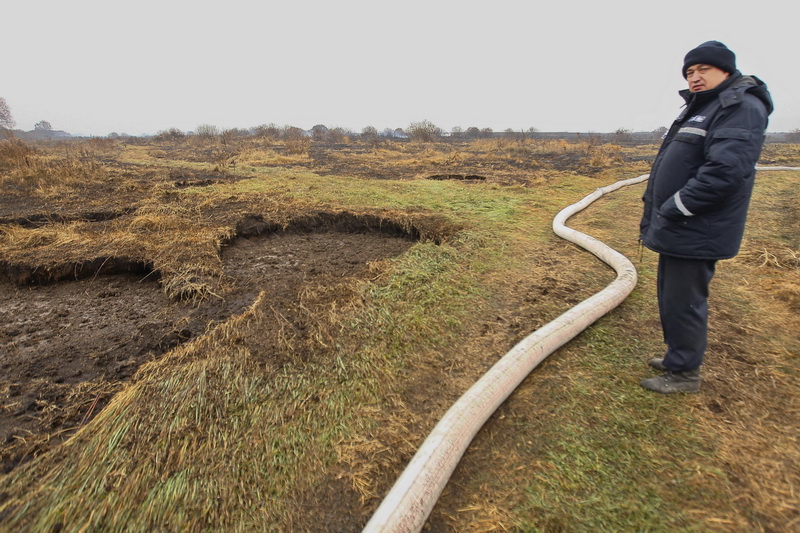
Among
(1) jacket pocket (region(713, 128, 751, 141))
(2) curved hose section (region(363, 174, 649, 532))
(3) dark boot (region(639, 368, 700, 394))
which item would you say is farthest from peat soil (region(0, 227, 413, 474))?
(1) jacket pocket (region(713, 128, 751, 141))

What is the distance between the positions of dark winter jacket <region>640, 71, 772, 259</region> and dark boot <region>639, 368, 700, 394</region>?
0.78 m

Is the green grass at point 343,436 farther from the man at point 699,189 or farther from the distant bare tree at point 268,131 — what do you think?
the distant bare tree at point 268,131

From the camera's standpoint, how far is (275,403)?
221 centimetres

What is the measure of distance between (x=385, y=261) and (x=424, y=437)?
95.3 inches

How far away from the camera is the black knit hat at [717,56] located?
181 cm

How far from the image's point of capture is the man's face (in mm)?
1834

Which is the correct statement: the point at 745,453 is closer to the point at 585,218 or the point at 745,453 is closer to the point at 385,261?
the point at 385,261

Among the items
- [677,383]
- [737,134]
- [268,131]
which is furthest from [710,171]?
[268,131]

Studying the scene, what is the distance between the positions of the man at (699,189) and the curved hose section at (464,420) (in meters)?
0.69

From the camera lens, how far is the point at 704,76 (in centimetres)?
186

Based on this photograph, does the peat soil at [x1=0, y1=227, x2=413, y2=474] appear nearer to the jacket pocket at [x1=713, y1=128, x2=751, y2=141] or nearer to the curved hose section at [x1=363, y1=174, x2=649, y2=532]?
the curved hose section at [x1=363, y1=174, x2=649, y2=532]

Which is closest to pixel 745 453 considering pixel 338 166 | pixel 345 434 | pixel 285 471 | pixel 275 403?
pixel 345 434

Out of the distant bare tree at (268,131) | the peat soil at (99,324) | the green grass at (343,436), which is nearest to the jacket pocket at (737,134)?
the green grass at (343,436)

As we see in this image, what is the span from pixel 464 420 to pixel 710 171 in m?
1.76
